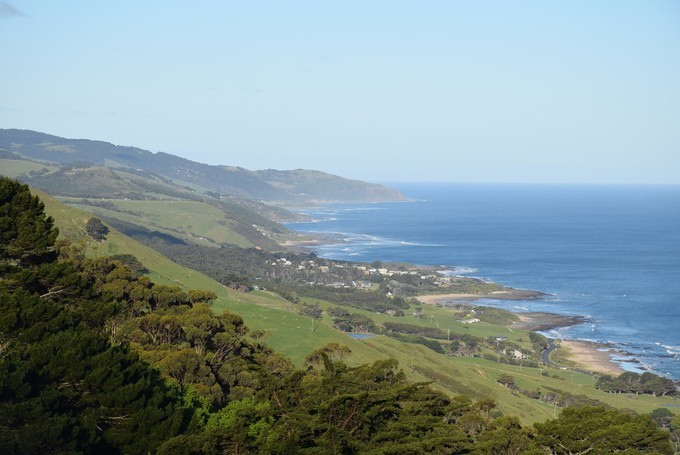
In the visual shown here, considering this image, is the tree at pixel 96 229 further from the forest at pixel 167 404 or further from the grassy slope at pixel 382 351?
the forest at pixel 167 404

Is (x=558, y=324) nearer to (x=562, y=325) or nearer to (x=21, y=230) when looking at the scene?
(x=562, y=325)

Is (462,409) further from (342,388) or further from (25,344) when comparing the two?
(25,344)

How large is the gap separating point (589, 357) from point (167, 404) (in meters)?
85.7

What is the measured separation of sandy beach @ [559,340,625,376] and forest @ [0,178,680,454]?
204 ft

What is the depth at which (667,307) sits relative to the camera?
134750mm

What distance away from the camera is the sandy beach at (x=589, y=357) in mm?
97125

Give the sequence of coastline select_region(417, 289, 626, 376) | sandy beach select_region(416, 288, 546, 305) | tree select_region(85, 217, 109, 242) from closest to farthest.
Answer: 1. coastline select_region(417, 289, 626, 376)
2. tree select_region(85, 217, 109, 242)
3. sandy beach select_region(416, 288, 546, 305)

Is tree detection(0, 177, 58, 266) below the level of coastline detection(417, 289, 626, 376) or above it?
above

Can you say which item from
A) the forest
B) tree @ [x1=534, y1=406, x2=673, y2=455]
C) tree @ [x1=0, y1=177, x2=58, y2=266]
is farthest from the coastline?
tree @ [x1=0, y1=177, x2=58, y2=266]

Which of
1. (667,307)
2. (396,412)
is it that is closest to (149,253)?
(396,412)

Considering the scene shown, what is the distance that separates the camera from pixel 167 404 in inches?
1135

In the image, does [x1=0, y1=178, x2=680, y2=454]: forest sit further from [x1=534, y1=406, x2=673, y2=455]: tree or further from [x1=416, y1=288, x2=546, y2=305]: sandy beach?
[x1=416, y1=288, x2=546, y2=305]: sandy beach

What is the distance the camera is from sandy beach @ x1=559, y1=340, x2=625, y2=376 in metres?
97.1

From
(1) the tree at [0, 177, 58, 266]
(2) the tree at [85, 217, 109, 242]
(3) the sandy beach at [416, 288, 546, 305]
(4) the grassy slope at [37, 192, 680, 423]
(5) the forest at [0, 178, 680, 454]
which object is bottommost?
(3) the sandy beach at [416, 288, 546, 305]
